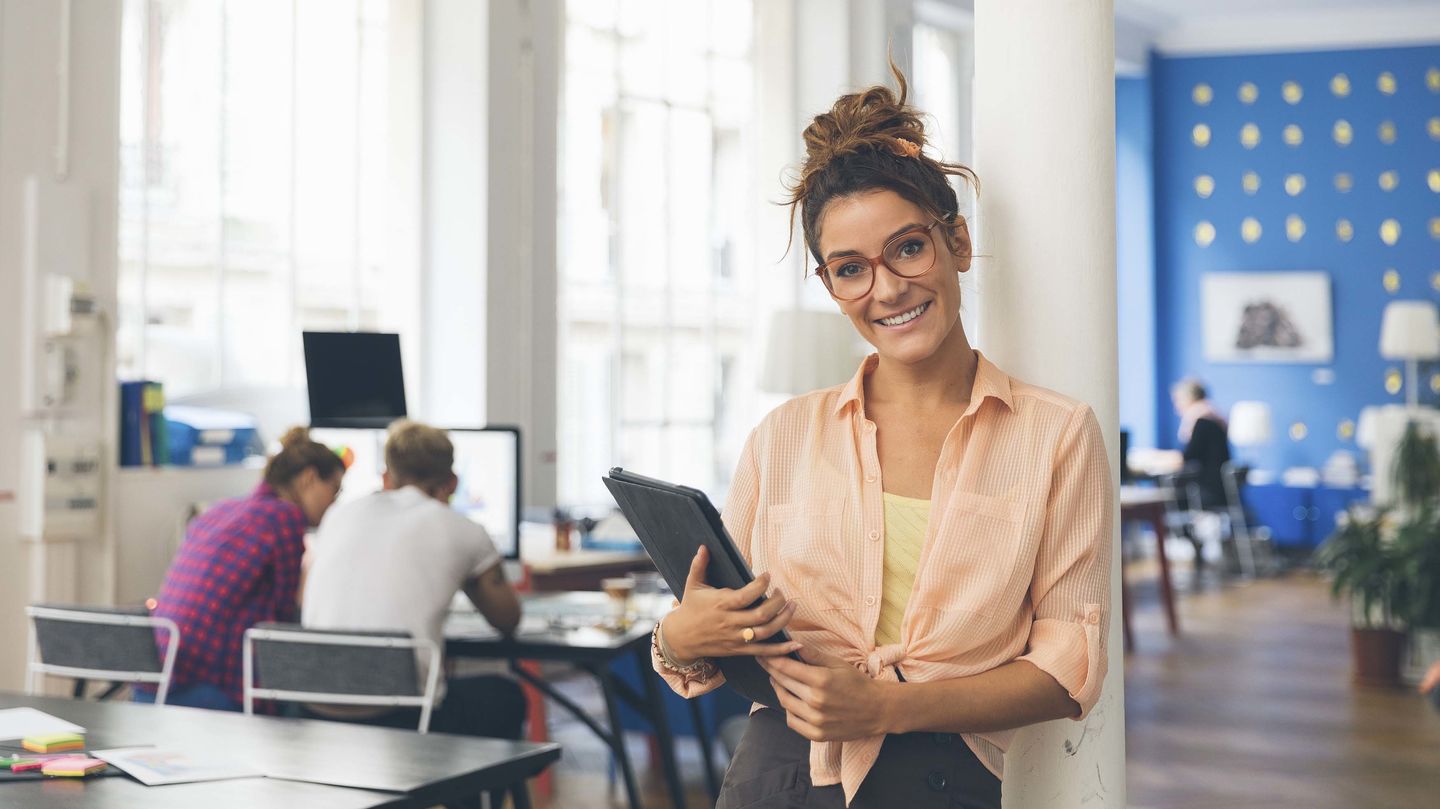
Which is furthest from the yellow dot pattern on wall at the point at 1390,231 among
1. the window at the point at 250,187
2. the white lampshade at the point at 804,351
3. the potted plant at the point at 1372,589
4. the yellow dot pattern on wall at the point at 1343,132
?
the window at the point at 250,187

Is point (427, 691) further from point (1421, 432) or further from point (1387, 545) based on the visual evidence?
point (1421, 432)

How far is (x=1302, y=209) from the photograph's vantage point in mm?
13141

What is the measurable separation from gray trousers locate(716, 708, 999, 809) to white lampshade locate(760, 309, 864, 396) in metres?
4.87

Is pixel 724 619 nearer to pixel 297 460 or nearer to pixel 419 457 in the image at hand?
pixel 419 457

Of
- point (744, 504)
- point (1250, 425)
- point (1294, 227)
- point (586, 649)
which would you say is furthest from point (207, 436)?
point (1294, 227)

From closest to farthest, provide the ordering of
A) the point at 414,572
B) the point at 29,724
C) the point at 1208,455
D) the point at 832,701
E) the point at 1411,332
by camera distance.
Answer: the point at 832,701 → the point at 29,724 → the point at 414,572 → the point at 1208,455 → the point at 1411,332

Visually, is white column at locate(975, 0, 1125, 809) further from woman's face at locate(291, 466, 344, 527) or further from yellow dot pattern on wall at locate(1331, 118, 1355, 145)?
yellow dot pattern on wall at locate(1331, 118, 1355, 145)

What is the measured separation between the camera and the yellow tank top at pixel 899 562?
5.57 feet

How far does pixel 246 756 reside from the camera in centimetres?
242

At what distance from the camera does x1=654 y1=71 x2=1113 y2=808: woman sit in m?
1.62

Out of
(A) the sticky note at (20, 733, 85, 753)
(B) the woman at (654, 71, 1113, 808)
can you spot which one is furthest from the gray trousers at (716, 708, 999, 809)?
(A) the sticky note at (20, 733, 85, 753)

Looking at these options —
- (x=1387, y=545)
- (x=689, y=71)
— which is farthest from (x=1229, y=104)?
(x=1387, y=545)

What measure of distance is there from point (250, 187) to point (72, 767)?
4.52 m

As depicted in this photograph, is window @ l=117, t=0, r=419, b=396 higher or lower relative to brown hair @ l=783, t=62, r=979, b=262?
higher
